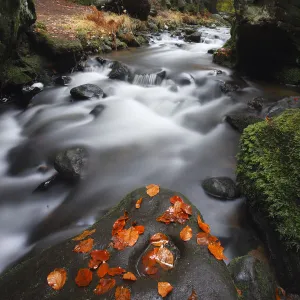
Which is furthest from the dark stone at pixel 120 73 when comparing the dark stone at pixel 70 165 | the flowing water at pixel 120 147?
the dark stone at pixel 70 165

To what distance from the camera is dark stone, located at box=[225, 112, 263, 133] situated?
5.48m

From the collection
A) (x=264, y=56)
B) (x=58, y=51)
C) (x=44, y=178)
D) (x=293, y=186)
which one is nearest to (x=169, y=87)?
(x=264, y=56)

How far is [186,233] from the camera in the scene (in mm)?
2119

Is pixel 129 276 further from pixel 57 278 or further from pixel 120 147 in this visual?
pixel 120 147

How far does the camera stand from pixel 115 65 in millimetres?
8648

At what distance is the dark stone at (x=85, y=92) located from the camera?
267 inches

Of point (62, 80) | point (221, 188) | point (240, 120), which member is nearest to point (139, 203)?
point (221, 188)

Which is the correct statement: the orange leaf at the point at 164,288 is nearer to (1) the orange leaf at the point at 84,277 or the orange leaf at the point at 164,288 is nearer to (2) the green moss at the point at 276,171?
(1) the orange leaf at the point at 84,277

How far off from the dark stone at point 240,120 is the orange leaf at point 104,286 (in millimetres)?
4694

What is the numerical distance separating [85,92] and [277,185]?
220 inches

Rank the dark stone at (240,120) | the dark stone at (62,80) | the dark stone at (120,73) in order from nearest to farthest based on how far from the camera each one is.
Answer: the dark stone at (240,120) < the dark stone at (62,80) < the dark stone at (120,73)

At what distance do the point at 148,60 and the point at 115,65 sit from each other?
1809 millimetres

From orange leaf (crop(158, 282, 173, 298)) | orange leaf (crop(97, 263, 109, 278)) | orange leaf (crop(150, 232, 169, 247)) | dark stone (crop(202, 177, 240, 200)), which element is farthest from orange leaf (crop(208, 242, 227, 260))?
dark stone (crop(202, 177, 240, 200))

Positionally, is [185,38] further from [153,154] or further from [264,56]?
[153,154]
